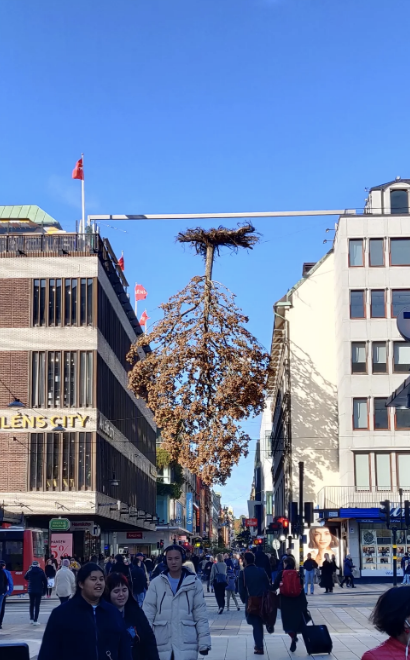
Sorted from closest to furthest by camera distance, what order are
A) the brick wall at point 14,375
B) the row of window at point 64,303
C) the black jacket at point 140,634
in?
the black jacket at point 140,634
the brick wall at point 14,375
the row of window at point 64,303

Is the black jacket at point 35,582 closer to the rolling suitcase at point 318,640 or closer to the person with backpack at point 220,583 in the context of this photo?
the person with backpack at point 220,583

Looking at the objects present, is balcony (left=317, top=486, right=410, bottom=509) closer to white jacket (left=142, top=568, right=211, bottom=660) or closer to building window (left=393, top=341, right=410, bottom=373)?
building window (left=393, top=341, right=410, bottom=373)

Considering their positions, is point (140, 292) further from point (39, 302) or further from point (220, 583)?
point (220, 583)

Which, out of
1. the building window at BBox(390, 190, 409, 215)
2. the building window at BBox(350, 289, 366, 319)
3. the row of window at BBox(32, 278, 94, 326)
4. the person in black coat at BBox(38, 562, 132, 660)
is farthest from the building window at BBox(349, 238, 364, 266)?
the person in black coat at BBox(38, 562, 132, 660)

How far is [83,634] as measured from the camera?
692cm

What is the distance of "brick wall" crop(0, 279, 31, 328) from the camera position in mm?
53750

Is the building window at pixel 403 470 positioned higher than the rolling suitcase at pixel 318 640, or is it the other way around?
the building window at pixel 403 470

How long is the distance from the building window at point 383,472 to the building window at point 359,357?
4756mm

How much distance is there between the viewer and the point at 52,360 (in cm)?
5344

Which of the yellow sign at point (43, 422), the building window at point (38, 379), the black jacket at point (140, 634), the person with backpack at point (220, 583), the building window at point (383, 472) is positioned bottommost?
the person with backpack at point (220, 583)

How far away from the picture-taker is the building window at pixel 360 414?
54.6 meters

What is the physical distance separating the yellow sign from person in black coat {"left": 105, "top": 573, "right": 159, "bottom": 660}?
142ft

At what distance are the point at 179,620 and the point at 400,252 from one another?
4811cm

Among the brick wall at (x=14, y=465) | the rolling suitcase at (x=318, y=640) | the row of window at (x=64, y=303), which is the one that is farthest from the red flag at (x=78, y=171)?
the rolling suitcase at (x=318, y=640)
